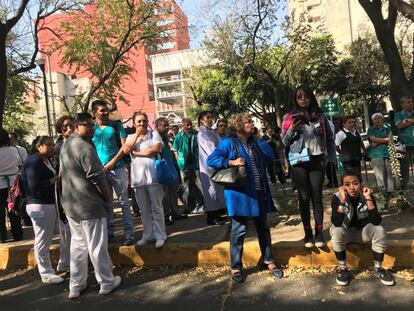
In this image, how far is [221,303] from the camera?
14.3 ft

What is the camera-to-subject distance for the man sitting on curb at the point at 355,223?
455 centimetres

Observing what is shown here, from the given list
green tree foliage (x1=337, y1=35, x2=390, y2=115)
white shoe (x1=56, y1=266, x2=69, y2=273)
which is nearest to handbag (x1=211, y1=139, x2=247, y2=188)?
white shoe (x1=56, y1=266, x2=69, y2=273)

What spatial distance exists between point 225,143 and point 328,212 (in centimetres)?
313

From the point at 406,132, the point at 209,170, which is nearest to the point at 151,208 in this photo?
the point at 209,170

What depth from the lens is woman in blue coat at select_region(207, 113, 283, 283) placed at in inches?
183

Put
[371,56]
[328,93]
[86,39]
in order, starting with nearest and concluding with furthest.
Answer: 1. [86,39]
2. [371,56]
3. [328,93]

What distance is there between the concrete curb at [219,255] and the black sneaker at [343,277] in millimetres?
319

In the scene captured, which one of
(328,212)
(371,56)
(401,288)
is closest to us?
(401,288)

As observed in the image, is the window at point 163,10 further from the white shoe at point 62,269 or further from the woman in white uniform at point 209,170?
the white shoe at point 62,269

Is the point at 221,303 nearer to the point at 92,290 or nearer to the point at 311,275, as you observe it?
the point at 311,275

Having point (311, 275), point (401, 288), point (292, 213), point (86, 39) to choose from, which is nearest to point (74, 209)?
point (311, 275)

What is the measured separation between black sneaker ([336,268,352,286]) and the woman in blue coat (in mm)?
592

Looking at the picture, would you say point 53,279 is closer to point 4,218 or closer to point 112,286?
point 112,286

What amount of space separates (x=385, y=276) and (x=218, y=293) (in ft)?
5.37
